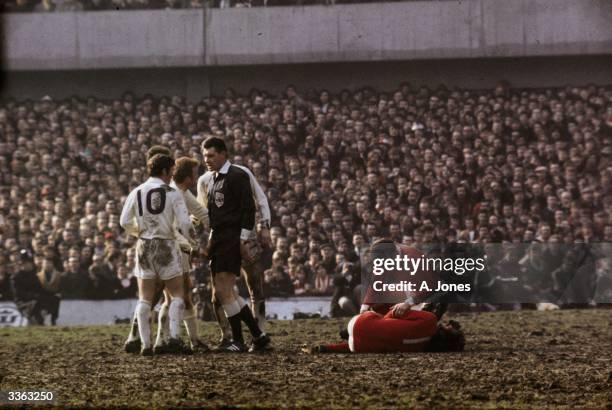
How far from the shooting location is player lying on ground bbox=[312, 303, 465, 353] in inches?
393

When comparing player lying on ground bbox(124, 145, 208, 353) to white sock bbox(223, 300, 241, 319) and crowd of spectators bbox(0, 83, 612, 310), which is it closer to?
white sock bbox(223, 300, 241, 319)

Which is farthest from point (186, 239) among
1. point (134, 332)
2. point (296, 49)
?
point (296, 49)

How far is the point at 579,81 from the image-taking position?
17.8 meters

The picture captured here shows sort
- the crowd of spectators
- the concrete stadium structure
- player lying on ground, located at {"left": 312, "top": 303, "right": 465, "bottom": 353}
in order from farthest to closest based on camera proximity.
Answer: the concrete stadium structure → the crowd of spectators → player lying on ground, located at {"left": 312, "top": 303, "right": 465, "bottom": 353}

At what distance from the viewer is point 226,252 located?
1020 centimetres

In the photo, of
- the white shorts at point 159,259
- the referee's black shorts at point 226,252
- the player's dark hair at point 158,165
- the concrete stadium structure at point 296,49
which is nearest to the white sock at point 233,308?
the referee's black shorts at point 226,252

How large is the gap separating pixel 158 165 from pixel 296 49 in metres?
8.29

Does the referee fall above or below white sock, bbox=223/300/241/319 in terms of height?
above

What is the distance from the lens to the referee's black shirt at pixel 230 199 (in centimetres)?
1027

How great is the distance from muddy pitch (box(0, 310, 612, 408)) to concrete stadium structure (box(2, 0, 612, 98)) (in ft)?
18.1

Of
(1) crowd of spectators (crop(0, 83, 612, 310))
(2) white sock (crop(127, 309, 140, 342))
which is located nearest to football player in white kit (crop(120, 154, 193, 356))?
(2) white sock (crop(127, 309, 140, 342))

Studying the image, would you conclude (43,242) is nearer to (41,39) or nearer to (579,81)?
(41,39)

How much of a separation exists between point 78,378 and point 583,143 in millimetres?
10622

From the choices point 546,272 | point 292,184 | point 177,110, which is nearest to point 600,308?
point 546,272
